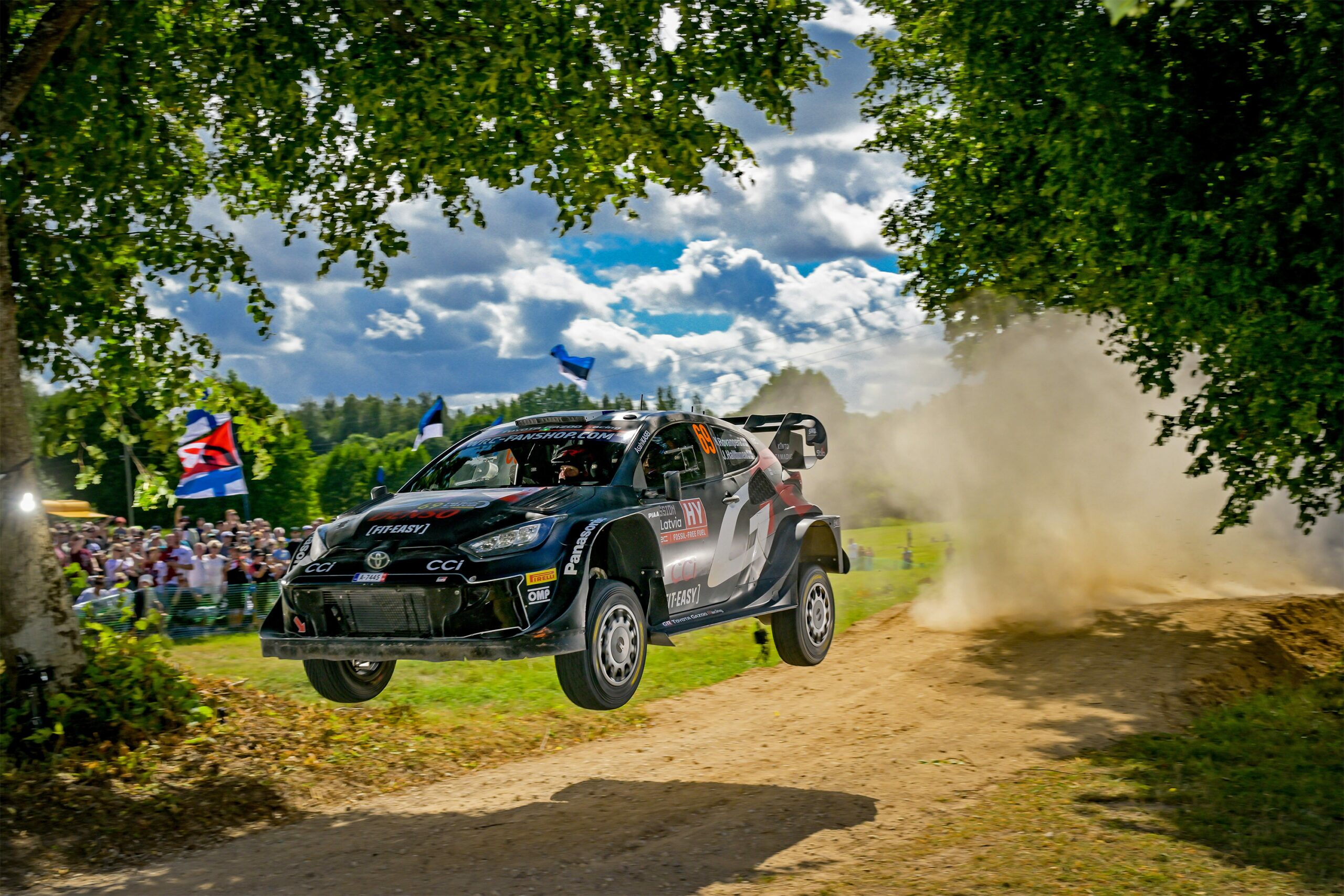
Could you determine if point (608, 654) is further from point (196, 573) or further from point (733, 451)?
point (196, 573)

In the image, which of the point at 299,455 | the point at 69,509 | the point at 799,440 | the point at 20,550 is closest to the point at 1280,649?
the point at 799,440

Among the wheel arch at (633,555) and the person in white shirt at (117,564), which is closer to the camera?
the wheel arch at (633,555)

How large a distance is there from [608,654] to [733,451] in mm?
2037

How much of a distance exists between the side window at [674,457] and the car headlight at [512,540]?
3.40ft

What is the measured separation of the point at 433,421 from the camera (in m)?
9.37

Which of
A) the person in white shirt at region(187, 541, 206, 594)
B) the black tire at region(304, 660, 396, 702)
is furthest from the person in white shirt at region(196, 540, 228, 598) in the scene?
the black tire at region(304, 660, 396, 702)

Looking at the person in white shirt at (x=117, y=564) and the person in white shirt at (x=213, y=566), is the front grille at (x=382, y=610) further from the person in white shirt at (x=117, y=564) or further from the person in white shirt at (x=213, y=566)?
the person in white shirt at (x=117, y=564)

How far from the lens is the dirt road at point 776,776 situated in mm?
11234

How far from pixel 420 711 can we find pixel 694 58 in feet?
31.7

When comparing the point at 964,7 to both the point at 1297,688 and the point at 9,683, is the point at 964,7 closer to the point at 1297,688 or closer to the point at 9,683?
the point at 1297,688

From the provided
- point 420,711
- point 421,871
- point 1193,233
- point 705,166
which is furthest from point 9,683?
point 1193,233

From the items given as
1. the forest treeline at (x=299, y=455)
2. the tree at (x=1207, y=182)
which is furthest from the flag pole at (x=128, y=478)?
the tree at (x=1207, y=182)

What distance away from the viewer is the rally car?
20.6ft

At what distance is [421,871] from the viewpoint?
11.3m
